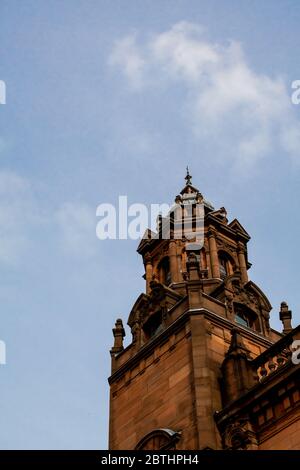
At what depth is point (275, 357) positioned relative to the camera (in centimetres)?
2458

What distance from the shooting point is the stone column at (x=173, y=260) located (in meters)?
32.0

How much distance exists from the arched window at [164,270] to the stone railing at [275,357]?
963cm

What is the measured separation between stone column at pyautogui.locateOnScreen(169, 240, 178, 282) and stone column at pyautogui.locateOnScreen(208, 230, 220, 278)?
1515 millimetres

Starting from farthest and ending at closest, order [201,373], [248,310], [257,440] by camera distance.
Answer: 1. [248,310]
2. [201,373]
3. [257,440]

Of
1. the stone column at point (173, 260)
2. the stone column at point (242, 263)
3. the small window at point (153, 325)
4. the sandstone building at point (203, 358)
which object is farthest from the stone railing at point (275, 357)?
the stone column at point (242, 263)

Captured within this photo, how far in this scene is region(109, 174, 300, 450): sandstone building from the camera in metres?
21.6

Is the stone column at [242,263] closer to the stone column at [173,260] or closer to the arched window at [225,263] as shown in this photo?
the arched window at [225,263]

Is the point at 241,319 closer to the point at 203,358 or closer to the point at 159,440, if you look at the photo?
the point at 203,358

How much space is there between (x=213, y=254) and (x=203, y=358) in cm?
869

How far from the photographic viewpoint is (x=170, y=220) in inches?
1359

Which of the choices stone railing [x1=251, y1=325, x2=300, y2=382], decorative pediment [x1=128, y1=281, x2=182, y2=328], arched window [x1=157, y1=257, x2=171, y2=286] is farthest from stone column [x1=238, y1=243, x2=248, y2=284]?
stone railing [x1=251, y1=325, x2=300, y2=382]

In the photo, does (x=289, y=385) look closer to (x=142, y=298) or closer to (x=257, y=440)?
(x=257, y=440)
